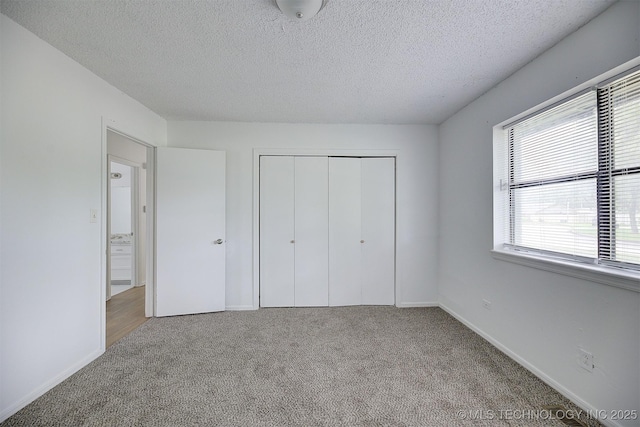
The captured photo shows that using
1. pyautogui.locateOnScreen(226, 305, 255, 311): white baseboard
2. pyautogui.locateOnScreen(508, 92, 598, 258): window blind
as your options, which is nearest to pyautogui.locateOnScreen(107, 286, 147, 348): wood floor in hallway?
pyautogui.locateOnScreen(226, 305, 255, 311): white baseboard

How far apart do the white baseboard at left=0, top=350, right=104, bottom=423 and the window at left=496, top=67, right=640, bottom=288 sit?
376 centimetres

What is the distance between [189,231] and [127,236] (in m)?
2.68

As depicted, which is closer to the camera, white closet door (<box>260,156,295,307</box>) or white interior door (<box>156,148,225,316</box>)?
white interior door (<box>156,148,225,316</box>)

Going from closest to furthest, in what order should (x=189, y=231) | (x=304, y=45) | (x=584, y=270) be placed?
(x=584, y=270) → (x=304, y=45) → (x=189, y=231)

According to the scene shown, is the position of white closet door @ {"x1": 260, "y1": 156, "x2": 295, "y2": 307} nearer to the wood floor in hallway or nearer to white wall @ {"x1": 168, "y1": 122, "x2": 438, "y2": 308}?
white wall @ {"x1": 168, "y1": 122, "x2": 438, "y2": 308}

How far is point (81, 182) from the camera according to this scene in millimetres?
2031

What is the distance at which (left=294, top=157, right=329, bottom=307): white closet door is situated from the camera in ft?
11.0

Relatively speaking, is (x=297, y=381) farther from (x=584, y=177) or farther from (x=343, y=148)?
(x=343, y=148)

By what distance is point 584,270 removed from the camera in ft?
5.10

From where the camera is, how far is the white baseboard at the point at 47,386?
1549 mm

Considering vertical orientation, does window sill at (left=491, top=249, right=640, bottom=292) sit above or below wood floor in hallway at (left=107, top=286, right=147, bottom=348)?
above

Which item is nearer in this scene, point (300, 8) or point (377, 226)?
point (300, 8)

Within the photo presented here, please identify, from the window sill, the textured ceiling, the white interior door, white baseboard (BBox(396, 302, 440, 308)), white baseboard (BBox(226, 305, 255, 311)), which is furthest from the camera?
white baseboard (BBox(396, 302, 440, 308))

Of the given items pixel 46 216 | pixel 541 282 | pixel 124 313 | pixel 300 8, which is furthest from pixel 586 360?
pixel 124 313
